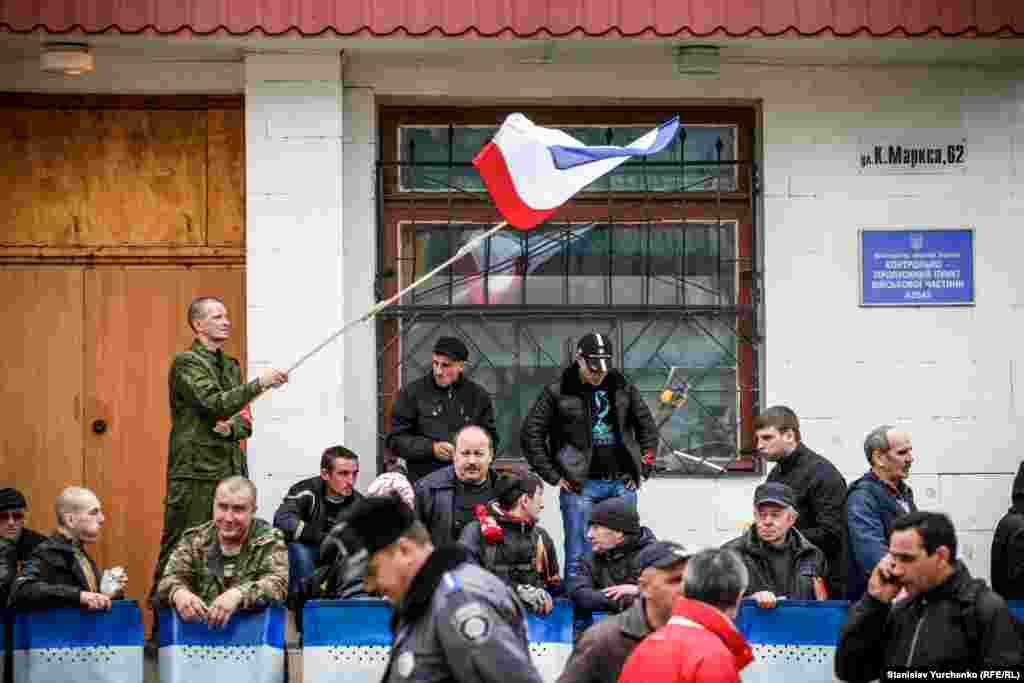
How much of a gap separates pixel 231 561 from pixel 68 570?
0.92m

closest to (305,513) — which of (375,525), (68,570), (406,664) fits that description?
(68,570)

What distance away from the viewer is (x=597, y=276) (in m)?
14.0

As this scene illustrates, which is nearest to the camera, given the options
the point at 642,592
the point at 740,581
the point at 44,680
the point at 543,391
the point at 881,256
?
the point at 740,581

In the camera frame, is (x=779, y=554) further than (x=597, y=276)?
No

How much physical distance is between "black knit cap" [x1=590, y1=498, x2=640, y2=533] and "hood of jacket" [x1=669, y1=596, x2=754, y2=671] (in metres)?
3.57

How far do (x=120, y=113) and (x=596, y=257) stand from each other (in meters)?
3.40

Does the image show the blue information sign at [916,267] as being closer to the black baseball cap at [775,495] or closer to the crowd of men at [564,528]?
the crowd of men at [564,528]

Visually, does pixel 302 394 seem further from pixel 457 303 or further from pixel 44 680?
pixel 44 680

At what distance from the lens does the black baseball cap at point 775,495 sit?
1128 centimetres

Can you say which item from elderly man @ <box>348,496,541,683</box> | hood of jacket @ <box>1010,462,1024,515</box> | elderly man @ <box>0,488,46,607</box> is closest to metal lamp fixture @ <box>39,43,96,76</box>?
elderly man @ <box>0,488,46,607</box>

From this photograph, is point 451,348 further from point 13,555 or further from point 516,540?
point 13,555

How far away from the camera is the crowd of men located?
8.65 metres

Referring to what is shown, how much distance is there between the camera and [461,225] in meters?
14.1

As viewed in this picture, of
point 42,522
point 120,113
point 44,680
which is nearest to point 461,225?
point 120,113
